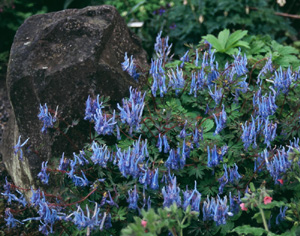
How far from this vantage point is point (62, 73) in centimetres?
377

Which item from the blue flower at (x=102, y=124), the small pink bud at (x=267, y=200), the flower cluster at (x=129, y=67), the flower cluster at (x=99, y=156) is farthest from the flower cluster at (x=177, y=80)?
the small pink bud at (x=267, y=200)

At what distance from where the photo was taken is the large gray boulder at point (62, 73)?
3775 mm

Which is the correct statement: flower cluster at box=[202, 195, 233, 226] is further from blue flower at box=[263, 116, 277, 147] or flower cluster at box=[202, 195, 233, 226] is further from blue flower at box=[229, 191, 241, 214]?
blue flower at box=[263, 116, 277, 147]

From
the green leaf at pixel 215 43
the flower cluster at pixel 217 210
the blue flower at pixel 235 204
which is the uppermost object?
the green leaf at pixel 215 43

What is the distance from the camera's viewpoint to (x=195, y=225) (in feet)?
10.4

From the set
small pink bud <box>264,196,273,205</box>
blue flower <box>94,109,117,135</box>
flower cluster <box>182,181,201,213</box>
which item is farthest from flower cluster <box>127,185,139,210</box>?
small pink bud <box>264,196,273,205</box>

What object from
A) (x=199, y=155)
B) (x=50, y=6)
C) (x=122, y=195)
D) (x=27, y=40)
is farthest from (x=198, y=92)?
(x=50, y=6)

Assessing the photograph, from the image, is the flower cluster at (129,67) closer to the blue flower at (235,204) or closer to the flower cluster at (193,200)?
the flower cluster at (193,200)

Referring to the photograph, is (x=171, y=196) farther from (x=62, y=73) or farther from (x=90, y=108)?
(x=62, y=73)

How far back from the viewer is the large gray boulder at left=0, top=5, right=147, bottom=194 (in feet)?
12.4

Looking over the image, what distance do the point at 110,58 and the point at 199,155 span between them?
1.38 m

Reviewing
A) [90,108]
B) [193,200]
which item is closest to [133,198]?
[193,200]

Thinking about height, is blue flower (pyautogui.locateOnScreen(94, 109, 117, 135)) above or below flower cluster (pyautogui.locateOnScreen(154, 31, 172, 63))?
below

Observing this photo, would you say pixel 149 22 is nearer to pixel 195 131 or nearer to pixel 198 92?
pixel 198 92
